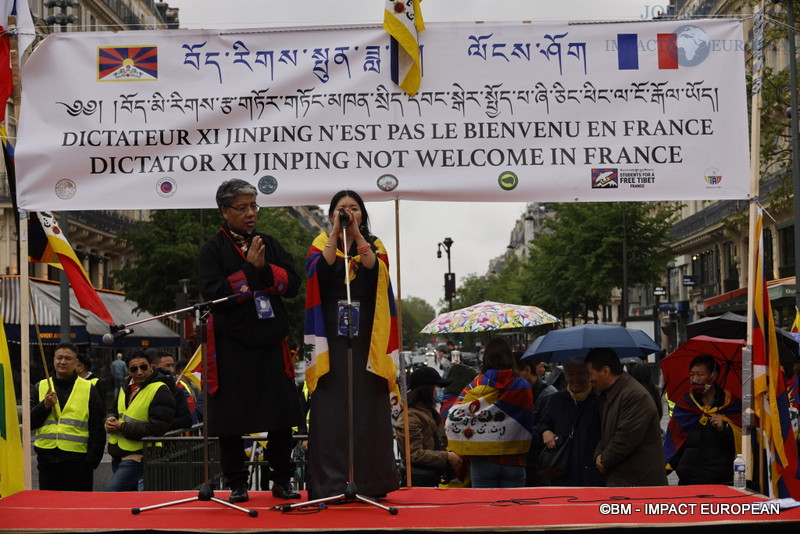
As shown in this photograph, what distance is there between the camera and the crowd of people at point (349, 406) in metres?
5.95

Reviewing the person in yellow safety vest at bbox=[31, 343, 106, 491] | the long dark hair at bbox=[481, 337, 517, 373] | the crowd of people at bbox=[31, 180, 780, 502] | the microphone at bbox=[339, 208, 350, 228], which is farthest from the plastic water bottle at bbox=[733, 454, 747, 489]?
the person in yellow safety vest at bbox=[31, 343, 106, 491]

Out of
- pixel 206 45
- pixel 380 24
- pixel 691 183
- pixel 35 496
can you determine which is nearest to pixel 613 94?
pixel 691 183

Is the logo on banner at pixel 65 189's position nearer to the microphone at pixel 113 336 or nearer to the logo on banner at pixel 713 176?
the microphone at pixel 113 336

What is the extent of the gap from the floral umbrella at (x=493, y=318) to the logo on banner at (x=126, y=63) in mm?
8090

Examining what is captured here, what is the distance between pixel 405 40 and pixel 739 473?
3.67 metres

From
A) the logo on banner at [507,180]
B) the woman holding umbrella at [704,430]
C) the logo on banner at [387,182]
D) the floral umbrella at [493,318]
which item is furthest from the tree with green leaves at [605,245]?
the logo on banner at [387,182]

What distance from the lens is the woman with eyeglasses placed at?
590cm

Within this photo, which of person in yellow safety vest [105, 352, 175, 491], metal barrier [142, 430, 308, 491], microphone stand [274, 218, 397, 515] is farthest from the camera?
person in yellow safety vest [105, 352, 175, 491]

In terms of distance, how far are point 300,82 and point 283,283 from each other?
218cm

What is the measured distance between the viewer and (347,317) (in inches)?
228

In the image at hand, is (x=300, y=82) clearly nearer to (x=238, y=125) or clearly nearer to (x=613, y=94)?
(x=238, y=125)

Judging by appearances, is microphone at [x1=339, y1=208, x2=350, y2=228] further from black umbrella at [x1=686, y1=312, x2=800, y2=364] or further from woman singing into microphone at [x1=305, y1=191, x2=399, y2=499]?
black umbrella at [x1=686, y1=312, x2=800, y2=364]

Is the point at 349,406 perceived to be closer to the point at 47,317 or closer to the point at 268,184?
the point at 268,184

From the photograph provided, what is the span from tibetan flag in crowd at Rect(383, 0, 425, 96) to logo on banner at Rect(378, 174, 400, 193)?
2.08ft
